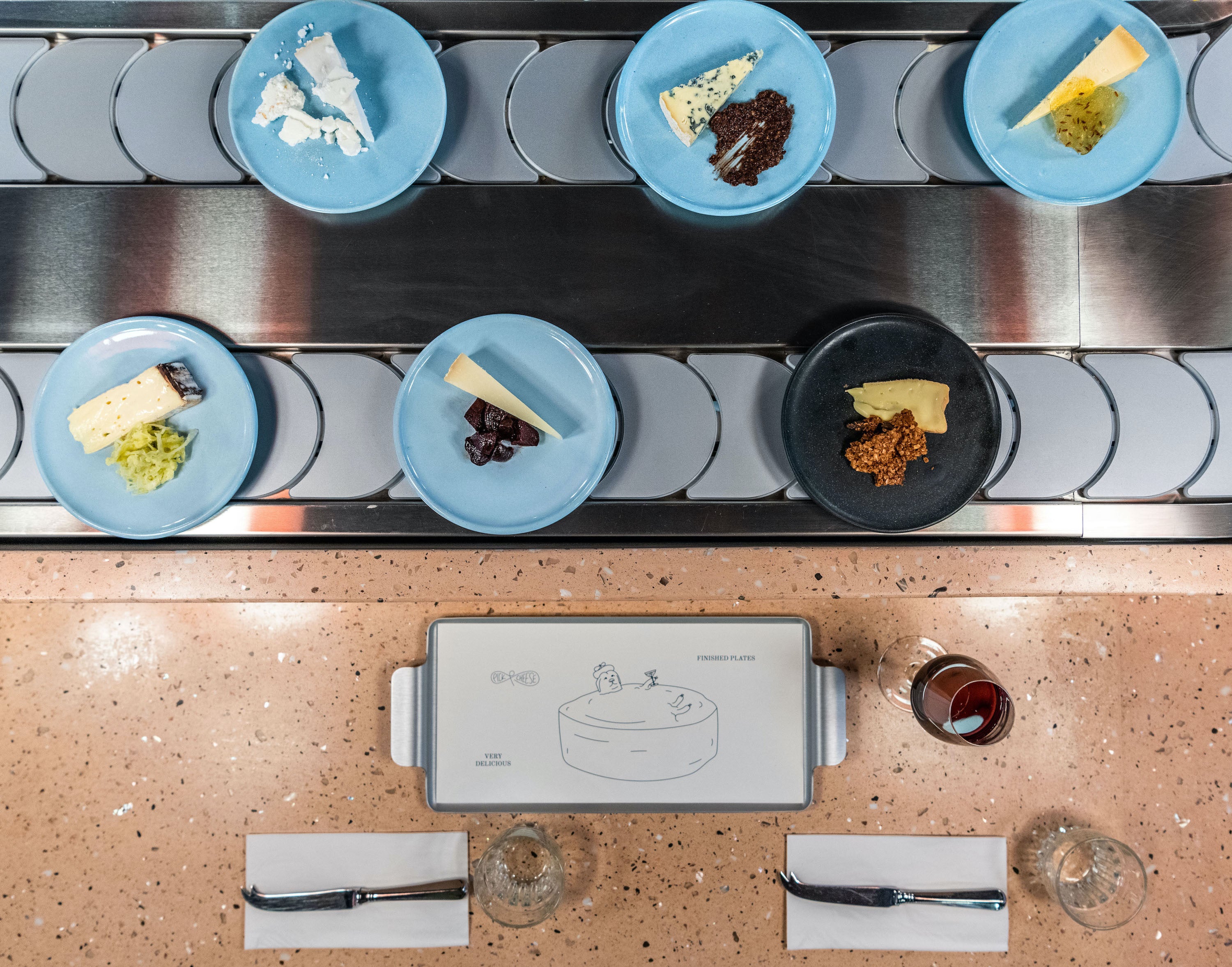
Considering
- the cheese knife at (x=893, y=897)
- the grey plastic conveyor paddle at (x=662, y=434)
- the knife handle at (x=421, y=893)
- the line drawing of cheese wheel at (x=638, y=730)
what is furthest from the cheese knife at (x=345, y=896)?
the grey plastic conveyor paddle at (x=662, y=434)

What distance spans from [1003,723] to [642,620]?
0.46m

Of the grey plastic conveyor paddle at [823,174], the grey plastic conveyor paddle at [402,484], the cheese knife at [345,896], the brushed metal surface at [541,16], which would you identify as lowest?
the cheese knife at [345,896]

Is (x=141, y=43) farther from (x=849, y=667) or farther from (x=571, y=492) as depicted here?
(x=849, y=667)

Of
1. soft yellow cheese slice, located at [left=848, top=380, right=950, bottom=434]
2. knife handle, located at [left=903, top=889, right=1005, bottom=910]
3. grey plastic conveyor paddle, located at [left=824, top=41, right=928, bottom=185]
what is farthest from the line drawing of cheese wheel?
grey plastic conveyor paddle, located at [left=824, top=41, right=928, bottom=185]

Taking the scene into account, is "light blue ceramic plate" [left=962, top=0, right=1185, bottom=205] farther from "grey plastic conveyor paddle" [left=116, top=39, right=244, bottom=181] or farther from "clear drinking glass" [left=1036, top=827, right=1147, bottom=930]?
"grey plastic conveyor paddle" [left=116, top=39, right=244, bottom=181]

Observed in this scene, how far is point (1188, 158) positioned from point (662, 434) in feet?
2.73

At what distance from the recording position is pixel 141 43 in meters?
0.98

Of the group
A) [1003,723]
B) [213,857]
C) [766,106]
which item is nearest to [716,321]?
[766,106]

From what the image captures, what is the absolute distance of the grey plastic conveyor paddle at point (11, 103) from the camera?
0.99m

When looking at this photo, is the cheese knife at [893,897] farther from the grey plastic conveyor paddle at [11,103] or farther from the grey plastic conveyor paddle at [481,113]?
the grey plastic conveyor paddle at [11,103]

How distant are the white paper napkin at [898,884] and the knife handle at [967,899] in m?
0.01

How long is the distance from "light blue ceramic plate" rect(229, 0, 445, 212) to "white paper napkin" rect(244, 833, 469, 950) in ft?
2.87

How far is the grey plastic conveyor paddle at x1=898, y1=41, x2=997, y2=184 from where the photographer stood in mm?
981

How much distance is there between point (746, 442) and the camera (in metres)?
0.97
